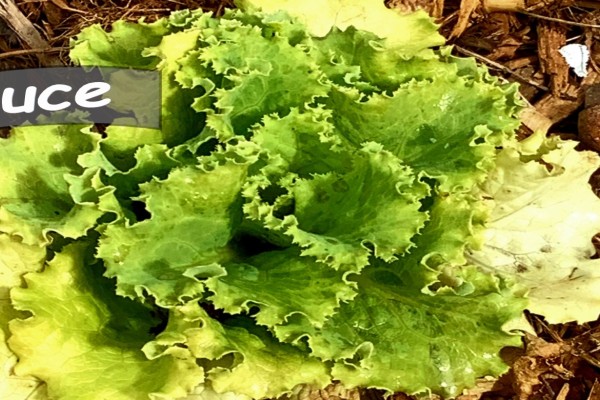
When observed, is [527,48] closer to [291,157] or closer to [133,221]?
[291,157]

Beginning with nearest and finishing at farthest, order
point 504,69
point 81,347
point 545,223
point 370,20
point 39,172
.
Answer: point 81,347, point 39,172, point 545,223, point 370,20, point 504,69

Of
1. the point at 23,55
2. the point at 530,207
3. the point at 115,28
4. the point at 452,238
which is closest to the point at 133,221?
the point at 115,28

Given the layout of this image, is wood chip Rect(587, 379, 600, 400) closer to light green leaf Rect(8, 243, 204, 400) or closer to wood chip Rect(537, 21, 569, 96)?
wood chip Rect(537, 21, 569, 96)

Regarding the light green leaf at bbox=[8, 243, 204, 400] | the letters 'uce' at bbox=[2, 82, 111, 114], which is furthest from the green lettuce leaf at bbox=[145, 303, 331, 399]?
the letters 'uce' at bbox=[2, 82, 111, 114]

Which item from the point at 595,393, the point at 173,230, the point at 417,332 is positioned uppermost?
the point at 173,230

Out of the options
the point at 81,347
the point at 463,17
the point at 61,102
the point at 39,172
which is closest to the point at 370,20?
the point at 463,17

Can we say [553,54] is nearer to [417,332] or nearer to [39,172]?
[417,332]

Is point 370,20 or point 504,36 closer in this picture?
point 370,20

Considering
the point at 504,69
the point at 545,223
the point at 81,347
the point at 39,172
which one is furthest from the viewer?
the point at 504,69
